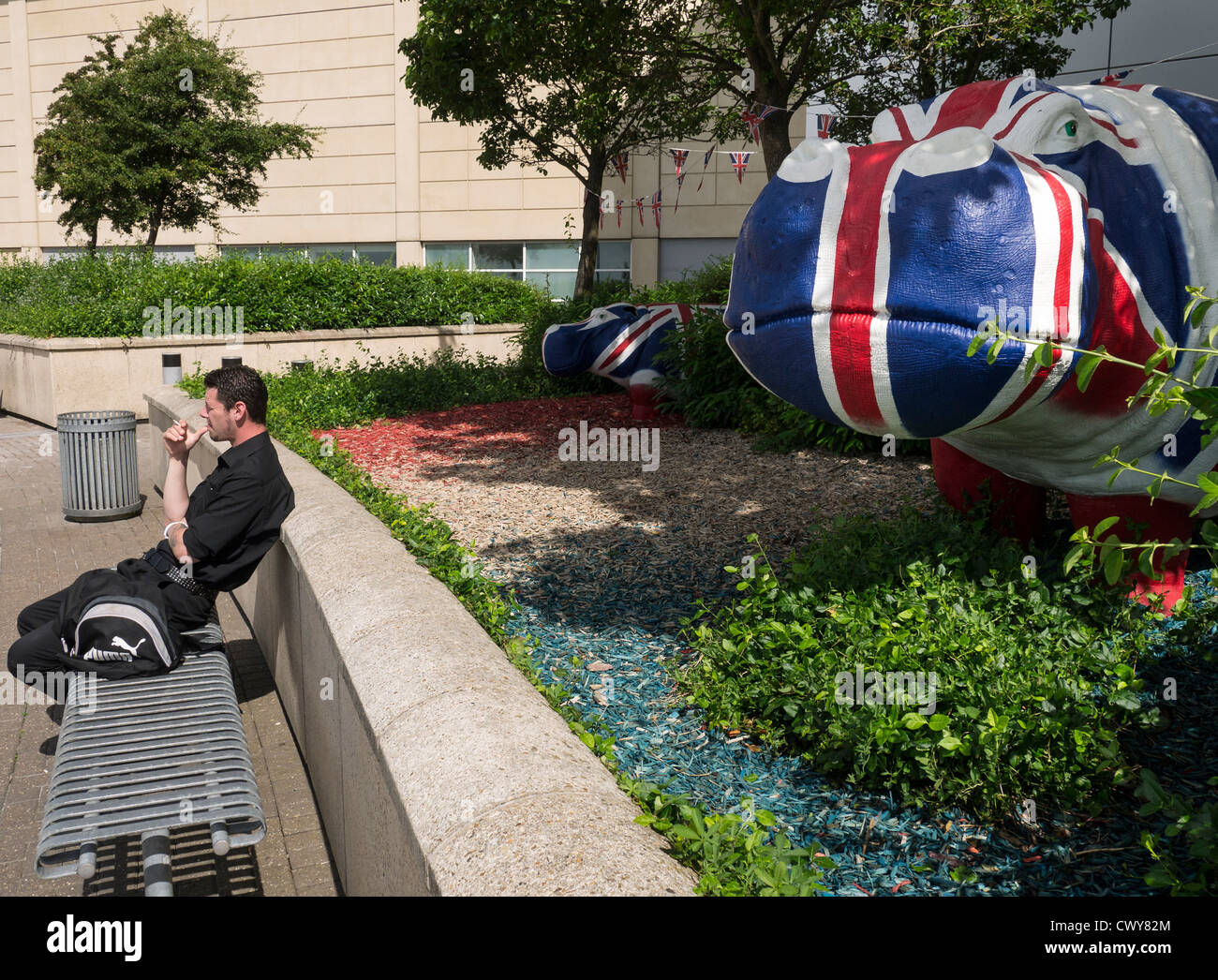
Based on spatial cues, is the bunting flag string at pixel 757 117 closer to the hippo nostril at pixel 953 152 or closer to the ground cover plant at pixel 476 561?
the ground cover plant at pixel 476 561

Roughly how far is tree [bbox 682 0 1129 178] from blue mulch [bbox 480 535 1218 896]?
572 centimetres

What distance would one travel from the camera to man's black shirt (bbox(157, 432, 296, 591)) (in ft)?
14.8

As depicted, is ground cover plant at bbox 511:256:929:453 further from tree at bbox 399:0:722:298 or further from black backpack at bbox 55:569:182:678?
black backpack at bbox 55:569:182:678

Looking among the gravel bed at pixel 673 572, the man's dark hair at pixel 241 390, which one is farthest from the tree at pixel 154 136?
the man's dark hair at pixel 241 390

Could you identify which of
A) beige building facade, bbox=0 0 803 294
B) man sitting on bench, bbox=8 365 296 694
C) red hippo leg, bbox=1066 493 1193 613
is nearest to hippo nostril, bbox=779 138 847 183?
red hippo leg, bbox=1066 493 1193 613

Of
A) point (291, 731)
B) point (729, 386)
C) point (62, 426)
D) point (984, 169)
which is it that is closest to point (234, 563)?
point (291, 731)

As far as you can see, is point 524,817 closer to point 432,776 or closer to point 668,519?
point 432,776

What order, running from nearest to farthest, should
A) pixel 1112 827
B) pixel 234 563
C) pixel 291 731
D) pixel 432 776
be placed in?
pixel 432 776
pixel 1112 827
pixel 234 563
pixel 291 731

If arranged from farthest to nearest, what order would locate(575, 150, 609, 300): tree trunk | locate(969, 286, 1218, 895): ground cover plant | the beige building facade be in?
the beige building facade
locate(575, 150, 609, 300): tree trunk
locate(969, 286, 1218, 895): ground cover plant

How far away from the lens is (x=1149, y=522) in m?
4.08

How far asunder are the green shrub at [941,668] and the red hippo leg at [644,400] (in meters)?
6.12

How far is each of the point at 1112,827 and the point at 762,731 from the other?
116cm

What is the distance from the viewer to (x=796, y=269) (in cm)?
297

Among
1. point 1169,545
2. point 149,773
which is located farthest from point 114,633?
point 1169,545
